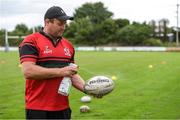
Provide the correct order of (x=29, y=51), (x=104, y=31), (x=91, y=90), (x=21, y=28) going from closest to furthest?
(x=29, y=51), (x=91, y=90), (x=104, y=31), (x=21, y=28)

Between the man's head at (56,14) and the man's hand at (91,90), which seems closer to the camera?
the man's head at (56,14)

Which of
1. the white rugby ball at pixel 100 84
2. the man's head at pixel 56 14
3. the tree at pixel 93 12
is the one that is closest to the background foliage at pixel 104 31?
the tree at pixel 93 12

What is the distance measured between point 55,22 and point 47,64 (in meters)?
0.52

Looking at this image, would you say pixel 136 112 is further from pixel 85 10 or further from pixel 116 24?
pixel 85 10

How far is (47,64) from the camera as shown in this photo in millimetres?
6375

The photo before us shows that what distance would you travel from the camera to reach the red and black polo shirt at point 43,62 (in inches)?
249

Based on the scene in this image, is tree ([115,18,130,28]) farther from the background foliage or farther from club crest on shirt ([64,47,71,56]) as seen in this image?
club crest on shirt ([64,47,71,56])

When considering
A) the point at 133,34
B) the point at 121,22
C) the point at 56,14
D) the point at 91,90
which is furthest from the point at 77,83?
the point at 121,22

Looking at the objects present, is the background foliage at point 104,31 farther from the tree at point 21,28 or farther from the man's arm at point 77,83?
the man's arm at point 77,83

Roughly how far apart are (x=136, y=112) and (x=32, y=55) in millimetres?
6969

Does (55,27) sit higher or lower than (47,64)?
higher

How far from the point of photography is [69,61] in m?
6.61

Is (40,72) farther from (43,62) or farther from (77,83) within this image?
(77,83)

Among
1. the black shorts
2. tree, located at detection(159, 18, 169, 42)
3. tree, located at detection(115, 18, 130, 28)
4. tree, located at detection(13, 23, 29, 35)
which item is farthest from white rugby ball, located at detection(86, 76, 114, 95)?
tree, located at detection(159, 18, 169, 42)
